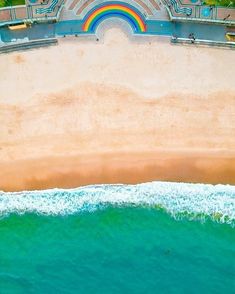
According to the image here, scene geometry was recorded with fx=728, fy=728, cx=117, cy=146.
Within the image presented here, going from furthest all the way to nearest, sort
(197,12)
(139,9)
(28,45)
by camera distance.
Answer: (139,9) < (197,12) < (28,45)

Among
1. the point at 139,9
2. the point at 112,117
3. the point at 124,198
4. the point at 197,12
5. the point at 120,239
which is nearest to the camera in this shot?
the point at 120,239

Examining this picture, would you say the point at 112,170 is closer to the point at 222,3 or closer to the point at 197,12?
the point at 197,12

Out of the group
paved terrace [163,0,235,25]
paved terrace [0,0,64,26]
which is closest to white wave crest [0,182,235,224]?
paved terrace [163,0,235,25]

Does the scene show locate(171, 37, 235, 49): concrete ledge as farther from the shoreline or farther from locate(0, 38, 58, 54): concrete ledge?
locate(0, 38, 58, 54): concrete ledge

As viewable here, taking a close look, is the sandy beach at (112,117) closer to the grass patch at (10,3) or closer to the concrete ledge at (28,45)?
the concrete ledge at (28,45)

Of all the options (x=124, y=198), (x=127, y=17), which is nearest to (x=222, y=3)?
(x=127, y=17)

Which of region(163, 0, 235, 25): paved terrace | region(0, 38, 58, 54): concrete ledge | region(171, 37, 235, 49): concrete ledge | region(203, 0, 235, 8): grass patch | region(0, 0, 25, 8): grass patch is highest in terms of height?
region(203, 0, 235, 8): grass patch

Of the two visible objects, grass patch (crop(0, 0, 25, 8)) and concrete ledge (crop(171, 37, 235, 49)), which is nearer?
concrete ledge (crop(171, 37, 235, 49))
